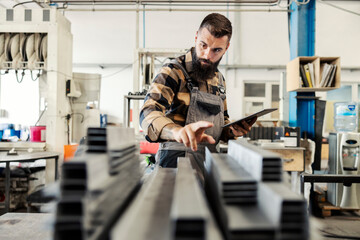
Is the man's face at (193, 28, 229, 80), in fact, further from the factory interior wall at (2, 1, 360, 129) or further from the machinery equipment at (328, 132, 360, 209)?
the factory interior wall at (2, 1, 360, 129)

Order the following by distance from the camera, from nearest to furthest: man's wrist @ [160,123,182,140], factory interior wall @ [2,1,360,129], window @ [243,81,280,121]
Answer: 1. man's wrist @ [160,123,182,140]
2. factory interior wall @ [2,1,360,129]
3. window @ [243,81,280,121]

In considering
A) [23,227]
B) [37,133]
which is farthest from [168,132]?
[37,133]

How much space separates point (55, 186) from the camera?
0.39m

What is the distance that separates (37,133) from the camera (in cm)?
337

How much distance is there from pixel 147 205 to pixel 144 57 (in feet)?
11.9

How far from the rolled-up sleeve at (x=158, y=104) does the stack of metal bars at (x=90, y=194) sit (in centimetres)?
55

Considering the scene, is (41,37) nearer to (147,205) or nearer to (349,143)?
(147,205)

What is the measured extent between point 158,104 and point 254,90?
680 centimetres

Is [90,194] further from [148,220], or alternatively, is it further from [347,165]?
[347,165]

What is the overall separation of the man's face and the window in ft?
20.7

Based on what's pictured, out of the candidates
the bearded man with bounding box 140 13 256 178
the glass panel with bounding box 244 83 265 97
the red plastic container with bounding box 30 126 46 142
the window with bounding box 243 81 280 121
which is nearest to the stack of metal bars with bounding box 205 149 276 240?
the bearded man with bounding box 140 13 256 178

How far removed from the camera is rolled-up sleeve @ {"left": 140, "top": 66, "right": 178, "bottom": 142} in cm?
104

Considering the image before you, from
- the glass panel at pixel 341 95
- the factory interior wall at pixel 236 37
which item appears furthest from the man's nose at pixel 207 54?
the glass panel at pixel 341 95

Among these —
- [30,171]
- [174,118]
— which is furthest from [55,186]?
[30,171]
